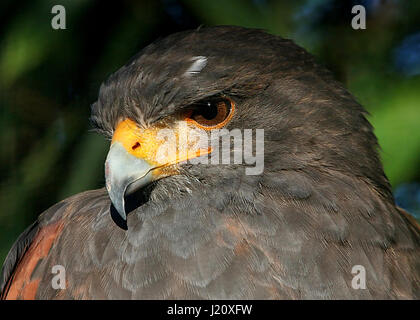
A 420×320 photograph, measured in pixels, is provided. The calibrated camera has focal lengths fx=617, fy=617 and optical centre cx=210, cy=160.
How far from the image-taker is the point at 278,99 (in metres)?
2.42

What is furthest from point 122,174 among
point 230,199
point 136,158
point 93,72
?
point 93,72

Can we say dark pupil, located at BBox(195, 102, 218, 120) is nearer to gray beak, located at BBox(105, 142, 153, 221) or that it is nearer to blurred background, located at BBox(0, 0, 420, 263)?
gray beak, located at BBox(105, 142, 153, 221)

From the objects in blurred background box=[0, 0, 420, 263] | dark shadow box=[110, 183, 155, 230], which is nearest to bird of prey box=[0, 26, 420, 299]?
dark shadow box=[110, 183, 155, 230]

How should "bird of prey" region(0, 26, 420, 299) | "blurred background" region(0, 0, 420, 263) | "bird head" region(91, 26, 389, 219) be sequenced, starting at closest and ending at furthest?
1. "bird of prey" region(0, 26, 420, 299)
2. "bird head" region(91, 26, 389, 219)
3. "blurred background" region(0, 0, 420, 263)

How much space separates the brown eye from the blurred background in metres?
1.31

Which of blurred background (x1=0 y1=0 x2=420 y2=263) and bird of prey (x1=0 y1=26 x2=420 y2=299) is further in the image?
blurred background (x1=0 y1=0 x2=420 y2=263)

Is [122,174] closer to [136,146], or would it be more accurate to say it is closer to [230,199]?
[136,146]

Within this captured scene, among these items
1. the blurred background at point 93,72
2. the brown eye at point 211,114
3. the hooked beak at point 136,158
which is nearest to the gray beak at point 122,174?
the hooked beak at point 136,158

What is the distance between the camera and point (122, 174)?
7.14 feet

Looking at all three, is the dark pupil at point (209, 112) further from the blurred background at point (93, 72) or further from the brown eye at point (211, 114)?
→ the blurred background at point (93, 72)

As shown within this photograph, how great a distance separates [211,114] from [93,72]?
161 cm

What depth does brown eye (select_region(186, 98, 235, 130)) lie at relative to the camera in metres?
2.32

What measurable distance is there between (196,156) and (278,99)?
41cm
